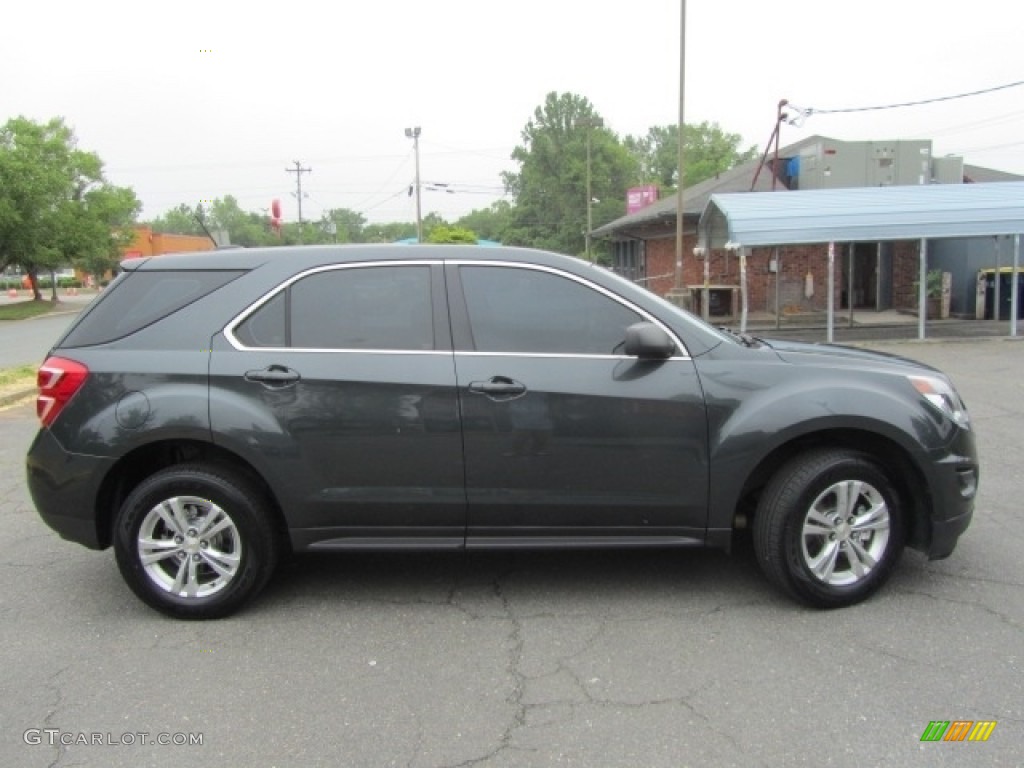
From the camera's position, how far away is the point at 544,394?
3.68 m

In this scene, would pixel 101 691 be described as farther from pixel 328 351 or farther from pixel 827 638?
pixel 827 638

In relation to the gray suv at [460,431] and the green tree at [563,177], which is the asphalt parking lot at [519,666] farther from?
the green tree at [563,177]

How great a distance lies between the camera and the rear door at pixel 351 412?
146 inches

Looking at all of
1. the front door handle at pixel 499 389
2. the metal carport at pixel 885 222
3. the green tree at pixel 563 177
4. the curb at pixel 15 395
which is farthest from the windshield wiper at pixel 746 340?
the green tree at pixel 563 177

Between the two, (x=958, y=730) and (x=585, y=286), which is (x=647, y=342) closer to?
(x=585, y=286)

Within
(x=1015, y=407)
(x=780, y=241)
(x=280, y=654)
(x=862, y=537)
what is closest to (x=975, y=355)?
(x=780, y=241)

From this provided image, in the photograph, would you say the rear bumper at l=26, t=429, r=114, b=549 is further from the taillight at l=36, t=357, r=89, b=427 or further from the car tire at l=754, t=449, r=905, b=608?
the car tire at l=754, t=449, r=905, b=608

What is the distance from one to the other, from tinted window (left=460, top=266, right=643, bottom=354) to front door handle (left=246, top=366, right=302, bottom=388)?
866 millimetres

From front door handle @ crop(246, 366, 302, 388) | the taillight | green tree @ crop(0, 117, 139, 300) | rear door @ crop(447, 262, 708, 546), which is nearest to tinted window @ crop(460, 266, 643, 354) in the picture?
rear door @ crop(447, 262, 708, 546)

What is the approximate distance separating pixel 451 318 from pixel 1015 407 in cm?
778

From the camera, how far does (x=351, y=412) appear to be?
3699 mm

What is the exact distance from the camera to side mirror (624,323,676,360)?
3.65m

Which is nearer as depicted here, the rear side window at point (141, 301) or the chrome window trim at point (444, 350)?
the chrome window trim at point (444, 350)

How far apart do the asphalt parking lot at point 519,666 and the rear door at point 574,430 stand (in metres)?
0.50
